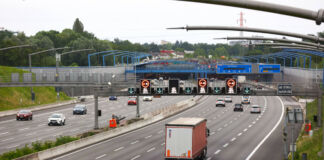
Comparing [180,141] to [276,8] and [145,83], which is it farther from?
[276,8]

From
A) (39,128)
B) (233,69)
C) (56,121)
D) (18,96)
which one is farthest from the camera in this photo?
(233,69)

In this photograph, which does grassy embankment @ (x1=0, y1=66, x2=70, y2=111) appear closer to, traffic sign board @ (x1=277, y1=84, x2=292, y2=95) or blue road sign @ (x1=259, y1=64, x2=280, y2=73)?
traffic sign board @ (x1=277, y1=84, x2=292, y2=95)

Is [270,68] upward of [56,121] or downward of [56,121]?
upward

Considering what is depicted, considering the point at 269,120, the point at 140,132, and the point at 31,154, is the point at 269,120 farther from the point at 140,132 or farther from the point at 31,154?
the point at 31,154

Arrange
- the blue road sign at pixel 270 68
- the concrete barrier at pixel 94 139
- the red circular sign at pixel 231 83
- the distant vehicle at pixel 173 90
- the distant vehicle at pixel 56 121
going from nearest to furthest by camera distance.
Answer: the concrete barrier at pixel 94 139 → the red circular sign at pixel 231 83 → the distant vehicle at pixel 173 90 → the distant vehicle at pixel 56 121 → the blue road sign at pixel 270 68

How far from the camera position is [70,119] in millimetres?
67688

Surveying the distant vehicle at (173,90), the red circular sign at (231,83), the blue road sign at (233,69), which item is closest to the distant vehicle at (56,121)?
the distant vehicle at (173,90)

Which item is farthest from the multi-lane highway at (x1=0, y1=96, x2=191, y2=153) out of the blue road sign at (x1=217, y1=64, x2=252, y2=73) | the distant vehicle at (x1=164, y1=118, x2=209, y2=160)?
the blue road sign at (x1=217, y1=64, x2=252, y2=73)

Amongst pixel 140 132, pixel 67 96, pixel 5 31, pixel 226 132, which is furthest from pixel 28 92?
pixel 5 31

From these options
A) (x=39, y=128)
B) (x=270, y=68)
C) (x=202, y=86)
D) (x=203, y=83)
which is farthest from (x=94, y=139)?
(x=270, y=68)

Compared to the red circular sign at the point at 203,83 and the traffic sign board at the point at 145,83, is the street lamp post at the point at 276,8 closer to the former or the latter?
the red circular sign at the point at 203,83

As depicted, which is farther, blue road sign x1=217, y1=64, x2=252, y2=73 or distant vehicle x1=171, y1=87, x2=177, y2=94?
blue road sign x1=217, y1=64, x2=252, y2=73

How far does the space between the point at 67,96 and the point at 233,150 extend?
226 ft

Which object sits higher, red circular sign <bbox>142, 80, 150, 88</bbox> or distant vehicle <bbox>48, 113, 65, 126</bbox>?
red circular sign <bbox>142, 80, 150, 88</bbox>
